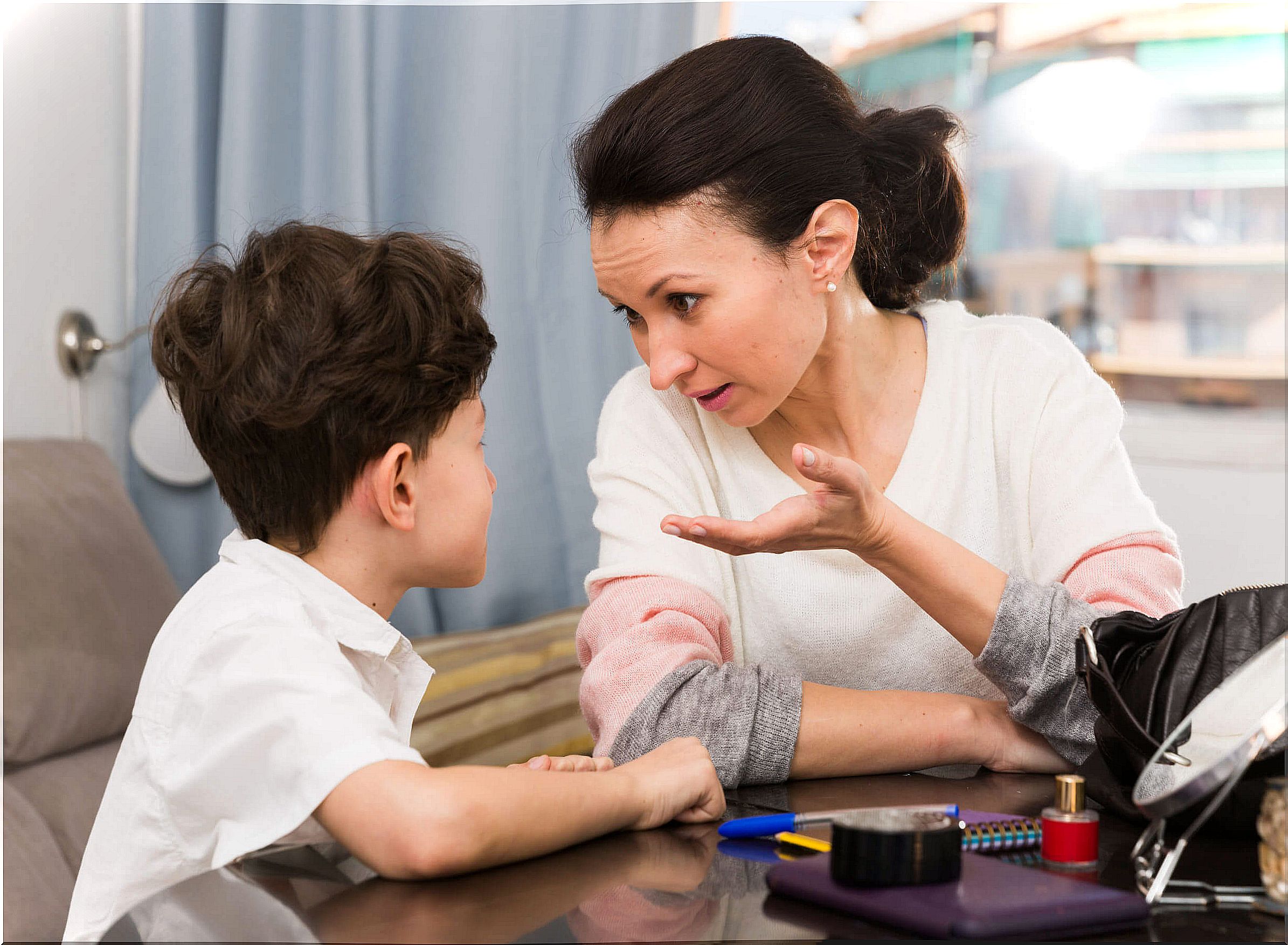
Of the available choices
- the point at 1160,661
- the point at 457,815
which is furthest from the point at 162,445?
the point at 1160,661

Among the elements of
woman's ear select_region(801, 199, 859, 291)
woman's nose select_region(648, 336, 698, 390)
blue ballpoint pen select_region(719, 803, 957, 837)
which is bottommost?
blue ballpoint pen select_region(719, 803, 957, 837)

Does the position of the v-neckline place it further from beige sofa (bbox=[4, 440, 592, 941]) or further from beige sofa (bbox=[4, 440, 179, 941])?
beige sofa (bbox=[4, 440, 179, 941])

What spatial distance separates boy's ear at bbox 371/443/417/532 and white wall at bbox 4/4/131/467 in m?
1.30

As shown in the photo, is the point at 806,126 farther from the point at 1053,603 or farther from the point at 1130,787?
the point at 1130,787

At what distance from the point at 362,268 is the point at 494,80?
150 cm

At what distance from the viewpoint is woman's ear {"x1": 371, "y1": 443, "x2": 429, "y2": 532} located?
864 mm

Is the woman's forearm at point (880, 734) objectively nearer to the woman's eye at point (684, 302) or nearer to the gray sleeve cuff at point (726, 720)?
the gray sleeve cuff at point (726, 720)

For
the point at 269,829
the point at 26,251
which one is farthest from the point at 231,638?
the point at 26,251

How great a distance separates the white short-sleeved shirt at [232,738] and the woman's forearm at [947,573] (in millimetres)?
466

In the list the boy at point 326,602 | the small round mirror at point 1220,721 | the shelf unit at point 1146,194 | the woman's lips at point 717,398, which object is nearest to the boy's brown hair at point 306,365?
the boy at point 326,602

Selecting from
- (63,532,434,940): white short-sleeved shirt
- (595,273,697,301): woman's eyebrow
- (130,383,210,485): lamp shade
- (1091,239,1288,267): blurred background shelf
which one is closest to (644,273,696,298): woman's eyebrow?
(595,273,697,301): woman's eyebrow

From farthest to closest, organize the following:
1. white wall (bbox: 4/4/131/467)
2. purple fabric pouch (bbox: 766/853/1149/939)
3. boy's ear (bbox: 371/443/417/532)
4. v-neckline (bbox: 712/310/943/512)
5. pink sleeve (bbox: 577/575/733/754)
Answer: white wall (bbox: 4/4/131/467) → v-neckline (bbox: 712/310/943/512) → pink sleeve (bbox: 577/575/733/754) → boy's ear (bbox: 371/443/417/532) → purple fabric pouch (bbox: 766/853/1149/939)

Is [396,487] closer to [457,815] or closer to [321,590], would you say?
[321,590]

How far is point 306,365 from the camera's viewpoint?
2.77ft
